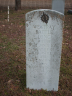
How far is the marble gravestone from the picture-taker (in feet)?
7.55

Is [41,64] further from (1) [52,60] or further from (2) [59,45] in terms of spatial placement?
(2) [59,45]

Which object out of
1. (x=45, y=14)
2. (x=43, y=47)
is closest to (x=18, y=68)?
(x=43, y=47)

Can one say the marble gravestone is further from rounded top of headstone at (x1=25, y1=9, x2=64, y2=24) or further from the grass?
the grass

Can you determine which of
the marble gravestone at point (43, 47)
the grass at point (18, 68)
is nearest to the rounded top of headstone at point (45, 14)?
the marble gravestone at point (43, 47)

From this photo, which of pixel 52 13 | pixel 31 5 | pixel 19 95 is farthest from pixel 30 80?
pixel 31 5

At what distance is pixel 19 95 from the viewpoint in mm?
2688

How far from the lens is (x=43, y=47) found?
247 centimetres

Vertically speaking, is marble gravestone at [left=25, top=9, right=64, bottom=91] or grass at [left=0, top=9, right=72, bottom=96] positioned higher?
marble gravestone at [left=25, top=9, right=64, bottom=91]

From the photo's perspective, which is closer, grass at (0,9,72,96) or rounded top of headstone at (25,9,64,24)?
rounded top of headstone at (25,9,64,24)

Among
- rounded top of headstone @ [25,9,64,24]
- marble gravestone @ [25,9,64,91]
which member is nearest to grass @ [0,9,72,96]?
marble gravestone @ [25,9,64,91]

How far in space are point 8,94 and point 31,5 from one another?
1352 centimetres

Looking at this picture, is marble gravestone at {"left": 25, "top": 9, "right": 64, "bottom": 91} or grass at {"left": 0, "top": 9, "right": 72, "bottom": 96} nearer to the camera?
marble gravestone at {"left": 25, "top": 9, "right": 64, "bottom": 91}

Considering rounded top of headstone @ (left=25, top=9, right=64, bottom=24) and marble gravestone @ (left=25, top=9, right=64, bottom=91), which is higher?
rounded top of headstone @ (left=25, top=9, right=64, bottom=24)

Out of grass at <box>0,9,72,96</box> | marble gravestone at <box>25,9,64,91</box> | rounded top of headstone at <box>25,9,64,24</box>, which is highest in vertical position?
rounded top of headstone at <box>25,9,64,24</box>
